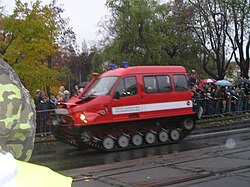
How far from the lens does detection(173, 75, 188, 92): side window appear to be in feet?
43.8

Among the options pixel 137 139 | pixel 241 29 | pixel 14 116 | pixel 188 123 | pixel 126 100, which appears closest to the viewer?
pixel 14 116

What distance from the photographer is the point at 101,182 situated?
757cm

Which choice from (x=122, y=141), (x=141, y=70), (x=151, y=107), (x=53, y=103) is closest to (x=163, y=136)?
(x=151, y=107)

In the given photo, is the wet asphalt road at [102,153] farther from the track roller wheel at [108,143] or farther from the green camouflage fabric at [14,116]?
the green camouflage fabric at [14,116]

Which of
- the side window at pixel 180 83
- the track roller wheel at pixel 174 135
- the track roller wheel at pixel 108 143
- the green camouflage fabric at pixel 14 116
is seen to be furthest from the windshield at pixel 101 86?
the green camouflage fabric at pixel 14 116

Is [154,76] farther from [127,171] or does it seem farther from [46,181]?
[46,181]

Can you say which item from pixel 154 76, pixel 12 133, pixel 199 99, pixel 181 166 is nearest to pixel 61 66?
pixel 199 99

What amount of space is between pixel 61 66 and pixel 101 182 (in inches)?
1517

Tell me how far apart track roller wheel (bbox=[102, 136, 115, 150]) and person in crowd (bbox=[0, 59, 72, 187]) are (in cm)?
1049

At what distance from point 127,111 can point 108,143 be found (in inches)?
44.0

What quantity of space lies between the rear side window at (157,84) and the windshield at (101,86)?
1020mm

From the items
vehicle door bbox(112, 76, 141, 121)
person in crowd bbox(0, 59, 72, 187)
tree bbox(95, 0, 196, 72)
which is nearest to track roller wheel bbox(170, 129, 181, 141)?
vehicle door bbox(112, 76, 141, 121)

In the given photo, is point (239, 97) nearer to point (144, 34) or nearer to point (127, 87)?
point (127, 87)

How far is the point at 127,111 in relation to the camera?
12.3 metres
